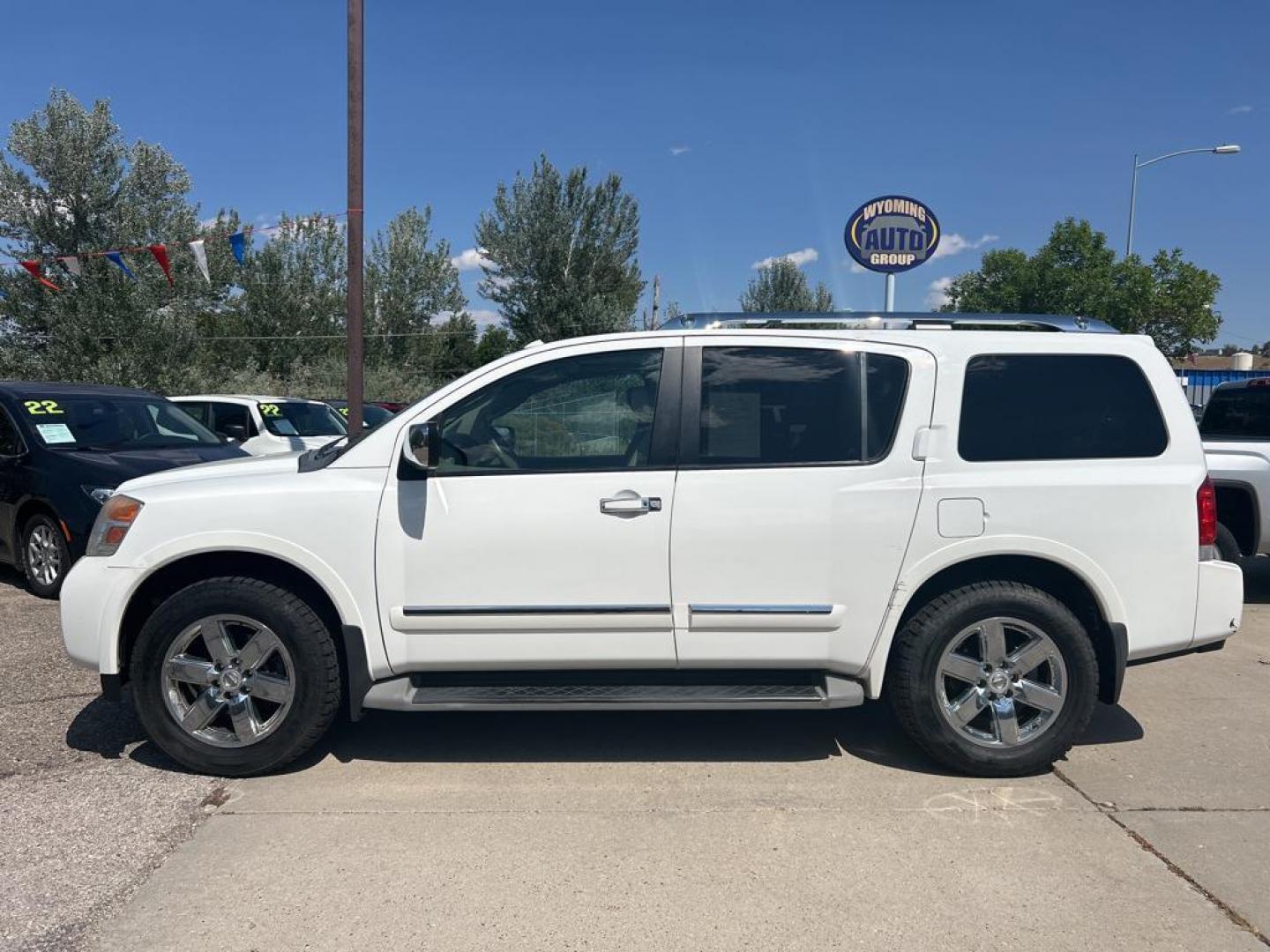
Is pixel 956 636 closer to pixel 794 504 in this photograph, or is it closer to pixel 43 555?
pixel 794 504

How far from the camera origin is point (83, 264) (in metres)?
18.9

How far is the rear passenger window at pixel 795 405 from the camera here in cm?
417

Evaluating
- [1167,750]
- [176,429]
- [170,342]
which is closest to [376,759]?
[1167,750]

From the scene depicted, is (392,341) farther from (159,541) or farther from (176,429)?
(159,541)

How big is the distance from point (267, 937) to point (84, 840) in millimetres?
1130

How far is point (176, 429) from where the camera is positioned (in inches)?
341

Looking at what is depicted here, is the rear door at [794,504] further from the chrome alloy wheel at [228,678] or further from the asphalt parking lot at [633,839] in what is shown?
the chrome alloy wheel at [228,678]

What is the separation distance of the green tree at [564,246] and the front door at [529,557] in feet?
75.9

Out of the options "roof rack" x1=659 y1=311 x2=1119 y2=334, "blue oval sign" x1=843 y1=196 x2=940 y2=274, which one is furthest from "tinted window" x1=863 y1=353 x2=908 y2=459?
"blue oval sign" x1=843 y1=196 x2=940 y2=274

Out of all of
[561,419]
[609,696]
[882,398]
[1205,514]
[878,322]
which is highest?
[878,322]

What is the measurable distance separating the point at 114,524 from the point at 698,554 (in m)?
2.53

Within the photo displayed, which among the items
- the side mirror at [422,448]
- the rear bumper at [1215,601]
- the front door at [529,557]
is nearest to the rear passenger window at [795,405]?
the front door at [529,557]

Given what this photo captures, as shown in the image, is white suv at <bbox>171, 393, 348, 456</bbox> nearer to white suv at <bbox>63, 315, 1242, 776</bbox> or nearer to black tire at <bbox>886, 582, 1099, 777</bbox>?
white suv at <bbox>63, 315, 1242, 776</bbox>

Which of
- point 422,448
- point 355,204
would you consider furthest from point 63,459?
point 355,204
